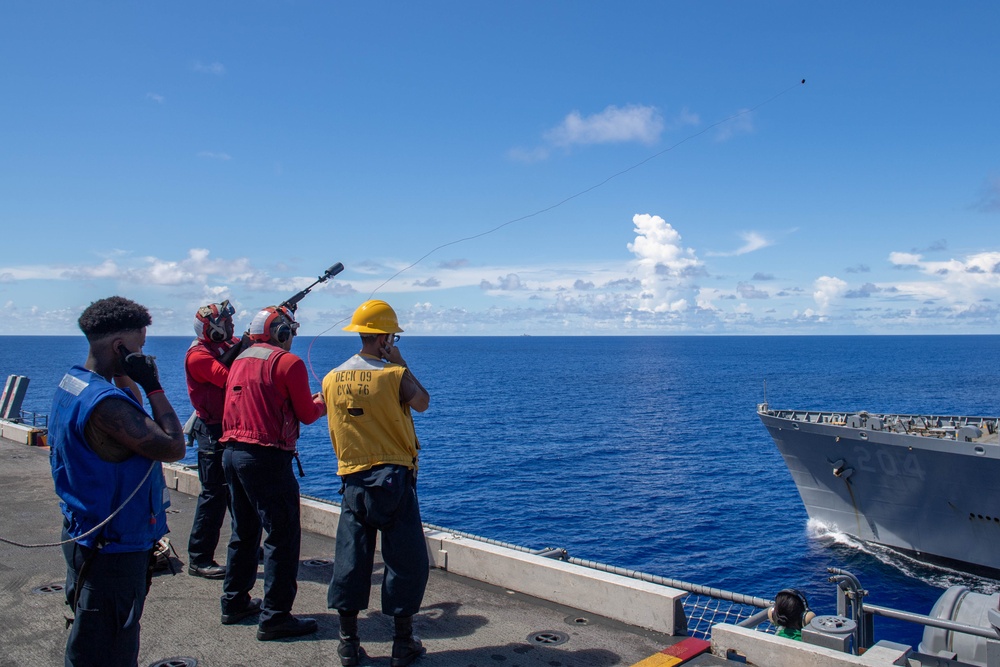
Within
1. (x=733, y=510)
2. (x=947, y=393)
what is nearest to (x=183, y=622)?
(x=733, y=510)

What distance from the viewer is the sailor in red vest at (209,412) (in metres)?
5.95

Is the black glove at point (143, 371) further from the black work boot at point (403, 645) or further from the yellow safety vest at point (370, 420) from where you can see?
the black work boot at point (403, 645)

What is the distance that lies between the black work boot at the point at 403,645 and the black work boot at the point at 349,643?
0.72 feet

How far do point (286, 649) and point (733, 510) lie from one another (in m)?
28.2

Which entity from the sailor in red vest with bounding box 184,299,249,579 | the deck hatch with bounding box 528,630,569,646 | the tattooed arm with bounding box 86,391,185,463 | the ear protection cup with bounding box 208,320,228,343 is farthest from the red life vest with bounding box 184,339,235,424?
the deck hatch with bounding box 528,630,569,646

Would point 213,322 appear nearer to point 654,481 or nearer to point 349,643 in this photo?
point 349,643

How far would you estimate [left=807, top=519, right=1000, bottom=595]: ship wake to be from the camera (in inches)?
851

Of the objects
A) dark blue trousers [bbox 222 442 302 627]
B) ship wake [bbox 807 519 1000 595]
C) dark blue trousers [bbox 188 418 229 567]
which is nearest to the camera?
dark blue trousers [bbox 222 442 302 627]

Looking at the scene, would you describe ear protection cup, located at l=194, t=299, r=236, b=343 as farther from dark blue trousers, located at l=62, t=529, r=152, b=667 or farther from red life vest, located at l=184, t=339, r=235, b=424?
dark blue trousers, located at l=62, t=529, r=152, b=667

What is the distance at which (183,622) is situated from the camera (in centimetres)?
521

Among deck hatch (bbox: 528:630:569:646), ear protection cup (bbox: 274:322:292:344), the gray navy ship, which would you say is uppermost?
ear protection cup (bbox: 274:322:292:344)

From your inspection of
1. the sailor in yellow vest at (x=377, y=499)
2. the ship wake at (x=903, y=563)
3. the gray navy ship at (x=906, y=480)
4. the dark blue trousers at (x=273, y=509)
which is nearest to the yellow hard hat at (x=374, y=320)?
the sailor in yellow vest at (x=377, y=499)

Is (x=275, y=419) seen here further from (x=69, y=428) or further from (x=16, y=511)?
(x=16, y=511)

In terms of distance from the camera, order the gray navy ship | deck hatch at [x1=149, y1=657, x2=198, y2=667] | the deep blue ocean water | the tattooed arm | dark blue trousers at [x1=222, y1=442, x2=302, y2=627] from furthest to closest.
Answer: the deep blue ocean water < the gray navy ship < dark blue trousers at [x1=222, y1=442, x2=302, y2=627] < deck hatch at [x1=149, y1=657, x2=198, y2=667] < the tattooed arm
